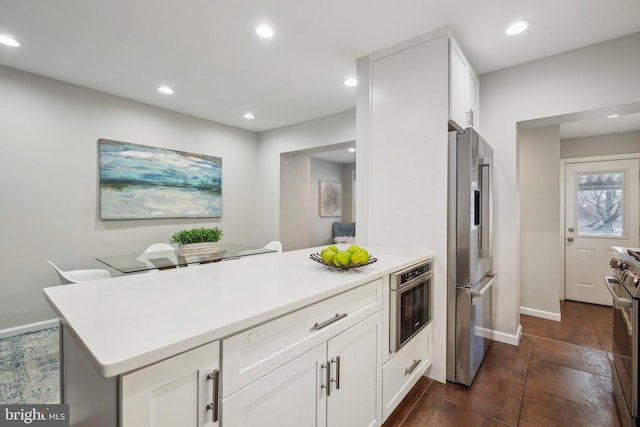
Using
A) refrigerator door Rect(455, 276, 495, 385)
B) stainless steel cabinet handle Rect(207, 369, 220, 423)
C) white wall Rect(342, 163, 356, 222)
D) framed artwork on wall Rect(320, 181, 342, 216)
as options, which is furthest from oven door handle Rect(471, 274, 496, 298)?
white wall Rect(342, 163, 356, 222)

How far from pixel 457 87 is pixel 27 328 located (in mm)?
4590

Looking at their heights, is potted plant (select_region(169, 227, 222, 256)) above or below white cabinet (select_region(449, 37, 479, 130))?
below

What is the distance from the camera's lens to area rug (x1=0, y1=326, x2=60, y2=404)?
6.23ft

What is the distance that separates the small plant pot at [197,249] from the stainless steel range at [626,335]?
3.10 m

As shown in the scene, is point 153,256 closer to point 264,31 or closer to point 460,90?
point 264,31

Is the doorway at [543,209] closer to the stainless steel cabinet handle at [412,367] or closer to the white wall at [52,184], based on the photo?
the stainless steel cabinet handle at [412,367]

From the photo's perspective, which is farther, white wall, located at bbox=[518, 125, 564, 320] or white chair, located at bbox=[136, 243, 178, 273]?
white wall, located at bbox=[518, 125, 564, 320]

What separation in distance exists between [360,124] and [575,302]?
3.96 metres

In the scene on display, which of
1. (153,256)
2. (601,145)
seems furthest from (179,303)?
(601,145)

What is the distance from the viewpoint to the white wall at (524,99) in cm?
225

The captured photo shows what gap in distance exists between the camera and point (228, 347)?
833 mm

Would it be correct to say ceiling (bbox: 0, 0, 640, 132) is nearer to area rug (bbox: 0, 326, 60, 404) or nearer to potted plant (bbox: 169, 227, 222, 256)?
potted plant (bbox: 169, 227, 222, 256)

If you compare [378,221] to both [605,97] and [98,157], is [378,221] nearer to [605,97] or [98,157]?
[605,97]

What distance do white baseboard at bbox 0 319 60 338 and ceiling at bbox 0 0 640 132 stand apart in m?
2.49
